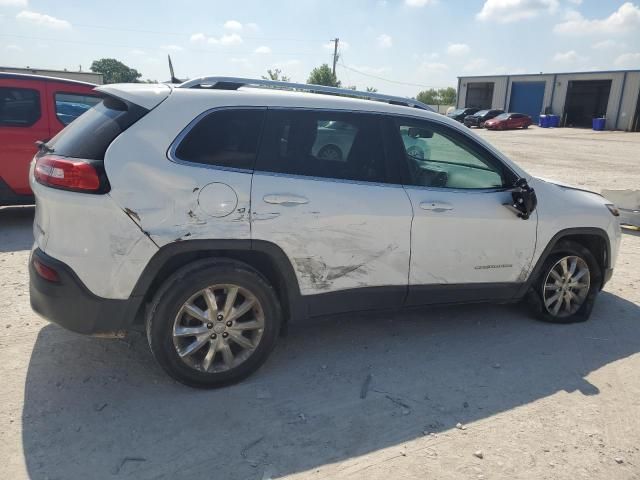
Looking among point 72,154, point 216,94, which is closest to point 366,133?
point 216,94

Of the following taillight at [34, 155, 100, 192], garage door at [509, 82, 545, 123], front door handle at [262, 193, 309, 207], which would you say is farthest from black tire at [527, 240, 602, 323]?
garage door at [509, 82, 545, 123]

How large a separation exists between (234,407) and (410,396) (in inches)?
43.0

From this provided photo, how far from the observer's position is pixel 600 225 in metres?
4.26

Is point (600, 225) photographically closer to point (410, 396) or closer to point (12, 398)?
point (410, 396)

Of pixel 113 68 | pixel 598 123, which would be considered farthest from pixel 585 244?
pixel 113 68

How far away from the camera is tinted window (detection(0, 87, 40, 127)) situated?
21.0ft

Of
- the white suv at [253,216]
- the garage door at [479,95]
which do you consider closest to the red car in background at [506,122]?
the garage door at [479,95]

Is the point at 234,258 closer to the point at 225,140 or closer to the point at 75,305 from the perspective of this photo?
the point at 225,140

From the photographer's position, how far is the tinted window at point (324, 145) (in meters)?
3.15

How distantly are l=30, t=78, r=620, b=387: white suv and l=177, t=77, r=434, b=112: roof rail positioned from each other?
0.05 ft

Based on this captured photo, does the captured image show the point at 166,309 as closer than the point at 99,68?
Yes

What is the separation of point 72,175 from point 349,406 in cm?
207

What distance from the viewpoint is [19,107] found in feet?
21.4

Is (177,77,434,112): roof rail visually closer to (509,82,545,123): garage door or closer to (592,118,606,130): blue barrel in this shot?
(592,118,606,130): blue barrel
